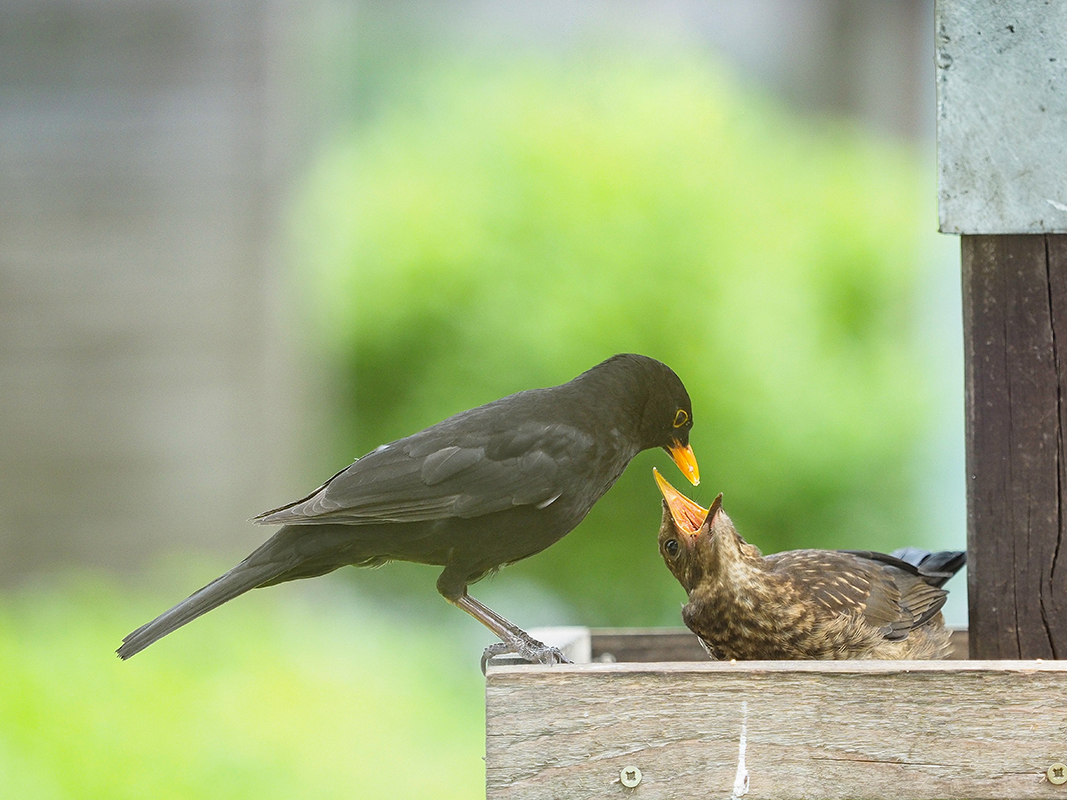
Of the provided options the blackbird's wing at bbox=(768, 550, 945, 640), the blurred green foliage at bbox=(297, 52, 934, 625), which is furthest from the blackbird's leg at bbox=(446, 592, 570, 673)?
the blurred green foliage at bbox=(297, 52, 934, 625)

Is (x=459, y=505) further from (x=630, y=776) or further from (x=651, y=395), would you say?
(x=630, y=776)

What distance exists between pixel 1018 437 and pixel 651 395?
25.7 inches

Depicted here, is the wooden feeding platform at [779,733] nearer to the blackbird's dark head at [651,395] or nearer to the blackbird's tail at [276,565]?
the blackbird's tail at [276,565]

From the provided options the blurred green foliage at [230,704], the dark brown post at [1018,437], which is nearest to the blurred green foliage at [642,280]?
the blurred green foliage at [230,704]

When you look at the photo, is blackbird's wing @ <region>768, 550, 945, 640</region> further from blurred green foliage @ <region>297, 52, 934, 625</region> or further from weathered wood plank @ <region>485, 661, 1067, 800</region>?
blurred green foliage @ <region>297, 52, 934, 625</region>

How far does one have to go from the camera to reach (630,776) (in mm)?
1533

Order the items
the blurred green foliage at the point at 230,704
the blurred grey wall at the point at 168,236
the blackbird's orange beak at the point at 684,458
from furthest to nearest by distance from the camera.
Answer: the blurred grey wall at the point at 168,236, the blurred green foliage at the point at 230,704, the blackbird's orange beak at the point at 684,458

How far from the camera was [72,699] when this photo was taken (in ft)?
10.7

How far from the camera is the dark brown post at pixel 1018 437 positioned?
6.17 feet

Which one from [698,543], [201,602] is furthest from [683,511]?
[201,602]

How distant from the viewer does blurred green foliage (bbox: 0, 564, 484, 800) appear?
313 cm

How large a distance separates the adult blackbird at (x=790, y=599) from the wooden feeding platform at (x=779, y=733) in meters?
0.41

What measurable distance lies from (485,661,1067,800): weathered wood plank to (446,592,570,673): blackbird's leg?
1.17 ft

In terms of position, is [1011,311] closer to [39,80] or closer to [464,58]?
[464,58]
